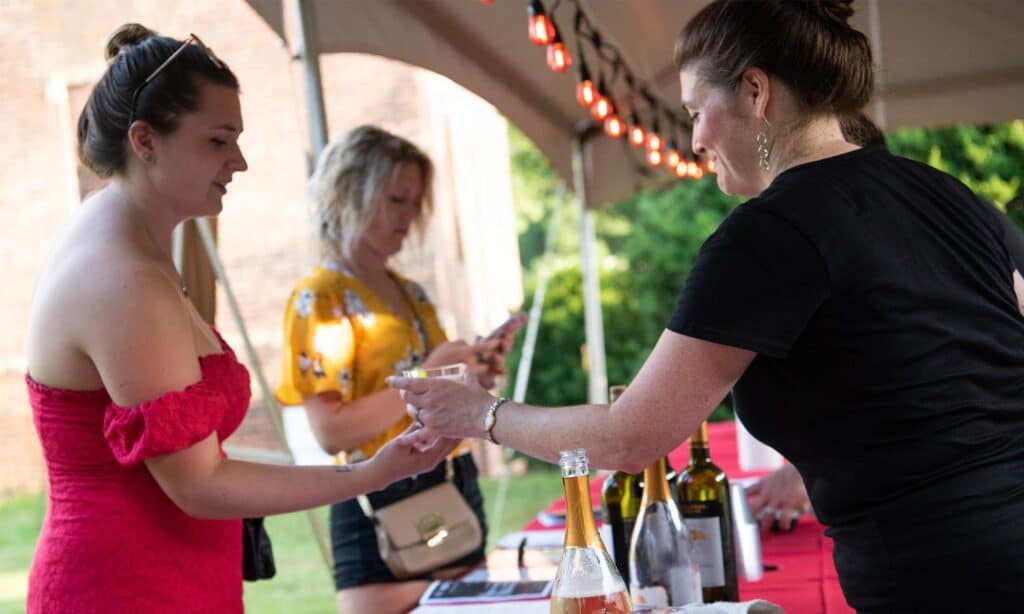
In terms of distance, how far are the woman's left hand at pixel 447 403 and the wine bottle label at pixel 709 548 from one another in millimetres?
377

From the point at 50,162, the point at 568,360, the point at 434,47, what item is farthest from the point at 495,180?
the point at 434,47

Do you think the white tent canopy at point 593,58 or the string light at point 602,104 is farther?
the string light at point 602,104

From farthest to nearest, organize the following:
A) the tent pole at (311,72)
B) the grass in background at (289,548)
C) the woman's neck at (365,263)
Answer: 1. the grass in background at (289,548)
2. the tent pole at (311,72)
3. the woman's neck at (365,263)

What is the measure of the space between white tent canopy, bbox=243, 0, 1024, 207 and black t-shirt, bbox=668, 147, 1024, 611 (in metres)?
1.96

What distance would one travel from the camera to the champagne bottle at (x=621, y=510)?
186cm

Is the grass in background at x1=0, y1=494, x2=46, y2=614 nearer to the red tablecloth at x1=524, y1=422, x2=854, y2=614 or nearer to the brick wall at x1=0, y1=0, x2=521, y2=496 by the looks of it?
the brick wall at x1=0, y1=0, x2=521, y2=496

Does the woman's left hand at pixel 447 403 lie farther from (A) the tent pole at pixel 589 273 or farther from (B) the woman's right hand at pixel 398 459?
(A) the tent pole at pixel 589 273

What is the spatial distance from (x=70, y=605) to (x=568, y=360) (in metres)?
11.7

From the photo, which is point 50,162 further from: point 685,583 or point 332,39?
point 685,583

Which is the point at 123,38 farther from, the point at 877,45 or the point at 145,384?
the point at 877,45

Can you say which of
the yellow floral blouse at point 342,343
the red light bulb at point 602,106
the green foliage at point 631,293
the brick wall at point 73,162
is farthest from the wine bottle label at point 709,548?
the green foliage at point 631,293

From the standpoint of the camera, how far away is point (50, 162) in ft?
34.3

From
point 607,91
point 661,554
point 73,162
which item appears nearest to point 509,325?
point 661,554

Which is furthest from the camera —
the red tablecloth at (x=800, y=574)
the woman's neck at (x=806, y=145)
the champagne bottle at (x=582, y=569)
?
the red tablecloth at (x=800, y=574)
